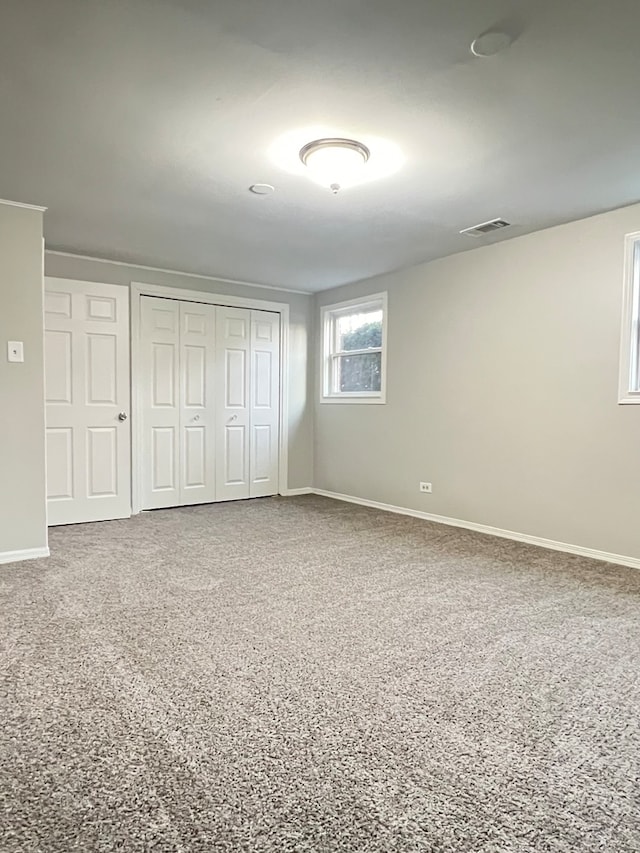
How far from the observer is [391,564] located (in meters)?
3.54

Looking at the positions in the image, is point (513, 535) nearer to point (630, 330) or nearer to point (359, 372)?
point (630, 330)

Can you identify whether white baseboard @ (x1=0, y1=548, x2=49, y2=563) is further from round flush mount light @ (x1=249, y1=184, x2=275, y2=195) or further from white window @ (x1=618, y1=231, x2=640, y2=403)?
white window @ (x1=618, y1=231, x2=640, y2=403)

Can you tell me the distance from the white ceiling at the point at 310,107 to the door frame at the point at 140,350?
4.01 ft

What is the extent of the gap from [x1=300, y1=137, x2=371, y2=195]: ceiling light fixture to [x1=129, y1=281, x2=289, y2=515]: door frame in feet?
8.92

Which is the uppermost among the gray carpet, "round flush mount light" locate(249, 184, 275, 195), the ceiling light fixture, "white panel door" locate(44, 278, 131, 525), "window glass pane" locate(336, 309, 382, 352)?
"round flush mount light" locate(249, 184, 275, 195)

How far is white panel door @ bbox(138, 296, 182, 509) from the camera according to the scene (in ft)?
16.9

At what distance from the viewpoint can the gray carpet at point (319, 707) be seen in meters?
1.33

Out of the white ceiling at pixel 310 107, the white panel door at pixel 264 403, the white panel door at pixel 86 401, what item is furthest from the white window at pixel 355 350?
the white panel door at pixel 86 401

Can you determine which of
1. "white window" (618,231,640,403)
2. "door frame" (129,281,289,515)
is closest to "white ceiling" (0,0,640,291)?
"white window" (618,231,640,403)

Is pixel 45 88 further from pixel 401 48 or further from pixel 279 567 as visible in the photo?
pixel 279 567

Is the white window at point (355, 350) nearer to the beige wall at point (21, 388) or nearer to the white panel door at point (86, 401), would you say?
the white panel door at point (86, 401)

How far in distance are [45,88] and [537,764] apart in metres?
3.03

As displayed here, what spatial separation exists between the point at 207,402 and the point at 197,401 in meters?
0.11

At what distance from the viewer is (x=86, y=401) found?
4762 millimetres
